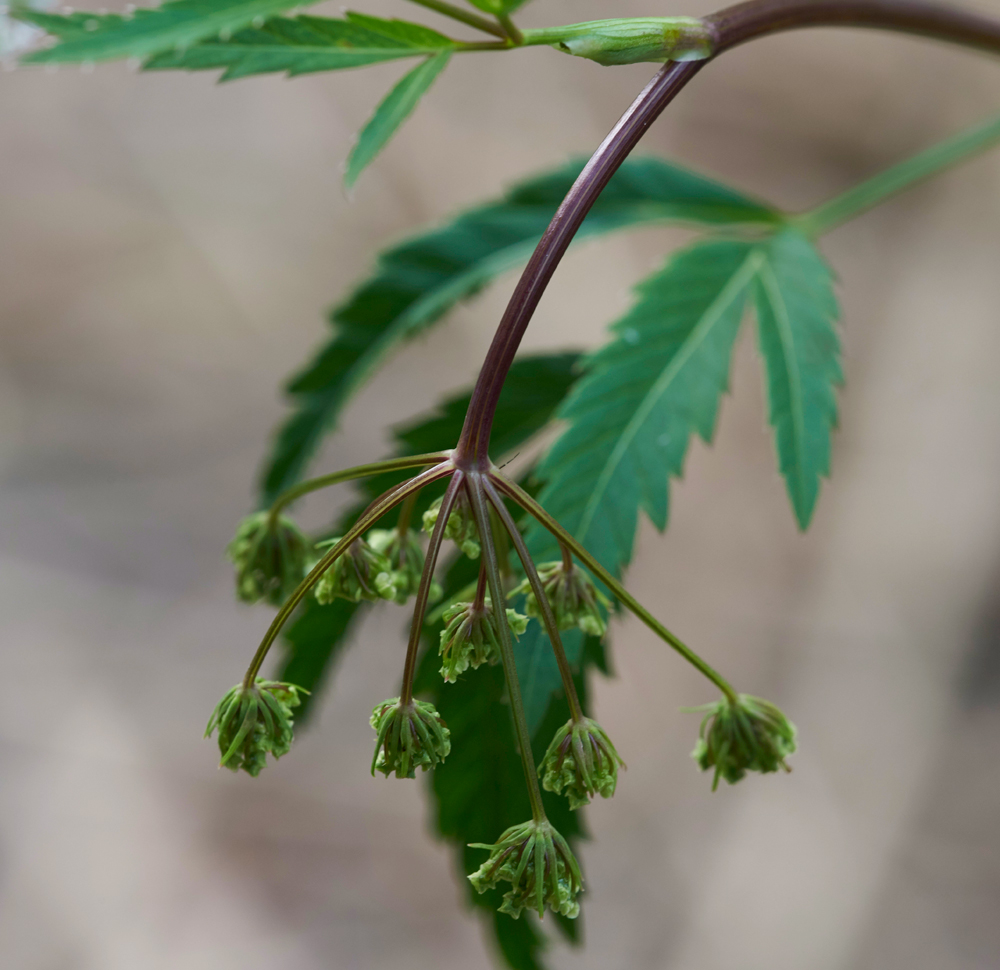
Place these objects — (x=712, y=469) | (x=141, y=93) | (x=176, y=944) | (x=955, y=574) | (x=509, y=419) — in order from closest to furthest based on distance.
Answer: (x=509, y=419) < (x=176, y=944) < (x=955, y=574) < (x=712, y=469) < (x=141, y=93)

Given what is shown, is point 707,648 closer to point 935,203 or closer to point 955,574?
point 955,574

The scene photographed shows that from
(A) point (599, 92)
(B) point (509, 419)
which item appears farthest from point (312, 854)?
(A) point (599, 92)

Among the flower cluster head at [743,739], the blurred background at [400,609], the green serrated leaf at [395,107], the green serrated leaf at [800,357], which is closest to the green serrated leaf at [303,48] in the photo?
the green serrated leaf at [395,107]

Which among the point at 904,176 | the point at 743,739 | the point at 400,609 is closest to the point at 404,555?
the point at 743,739

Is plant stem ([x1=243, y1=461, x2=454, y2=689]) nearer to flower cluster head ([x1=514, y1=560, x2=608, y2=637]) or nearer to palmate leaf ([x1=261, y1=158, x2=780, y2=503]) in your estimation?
flower cluster head ([x1=514, y1=560, x2=608, y2=637])

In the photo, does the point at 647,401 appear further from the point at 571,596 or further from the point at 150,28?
the point at 150,28

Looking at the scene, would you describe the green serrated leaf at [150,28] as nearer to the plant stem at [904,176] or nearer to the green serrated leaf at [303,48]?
the green serrated leaf at [303,48]
